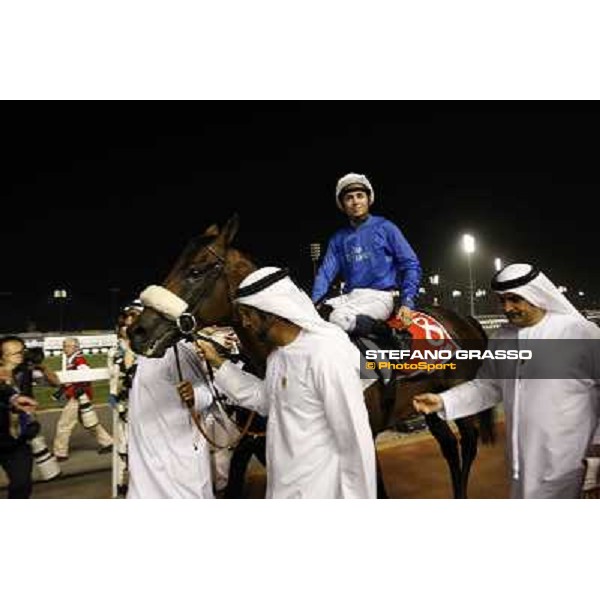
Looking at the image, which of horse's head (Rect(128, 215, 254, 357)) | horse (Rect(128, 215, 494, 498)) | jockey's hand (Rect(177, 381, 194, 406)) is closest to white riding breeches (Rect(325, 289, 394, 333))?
horse (Rect(128, 215, 494, 498))

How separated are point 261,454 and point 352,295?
53.9 inches

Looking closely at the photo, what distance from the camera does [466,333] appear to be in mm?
4094

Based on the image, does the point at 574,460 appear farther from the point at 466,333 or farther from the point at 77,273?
the point at 77,273

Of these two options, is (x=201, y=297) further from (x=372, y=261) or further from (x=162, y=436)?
(x=372, y=261)

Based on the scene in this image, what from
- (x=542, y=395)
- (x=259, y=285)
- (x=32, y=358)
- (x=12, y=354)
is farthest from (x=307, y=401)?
(x=32, y=358)

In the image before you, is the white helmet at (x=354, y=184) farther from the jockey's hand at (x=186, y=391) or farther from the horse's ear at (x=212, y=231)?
the jockey's hand at (x=186, y=391)

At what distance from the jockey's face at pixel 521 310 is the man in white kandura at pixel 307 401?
945 mm

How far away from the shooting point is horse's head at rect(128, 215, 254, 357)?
2.94 metres

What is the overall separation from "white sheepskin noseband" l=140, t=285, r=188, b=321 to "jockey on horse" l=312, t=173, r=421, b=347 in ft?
3.56

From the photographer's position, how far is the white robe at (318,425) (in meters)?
2.53

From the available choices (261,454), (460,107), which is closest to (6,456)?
(261,454)

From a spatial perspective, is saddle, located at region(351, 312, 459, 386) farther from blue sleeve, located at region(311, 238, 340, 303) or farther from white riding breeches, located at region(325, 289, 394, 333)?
blue sleeve, located at region(311, 238, 340, 303)

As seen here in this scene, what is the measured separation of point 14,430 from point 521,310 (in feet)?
10.3

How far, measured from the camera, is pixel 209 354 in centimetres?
305
